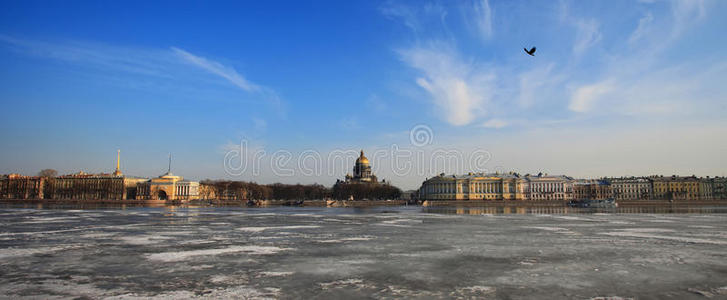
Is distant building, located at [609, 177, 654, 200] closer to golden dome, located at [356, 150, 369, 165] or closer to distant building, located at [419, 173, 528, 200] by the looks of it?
distant building, located at [419, 173, 528, 200]

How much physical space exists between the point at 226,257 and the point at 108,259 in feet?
11.4

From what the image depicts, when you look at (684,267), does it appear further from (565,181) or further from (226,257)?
(565,181)

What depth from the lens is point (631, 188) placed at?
129125mm

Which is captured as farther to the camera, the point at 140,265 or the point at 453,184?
the point at 453,184

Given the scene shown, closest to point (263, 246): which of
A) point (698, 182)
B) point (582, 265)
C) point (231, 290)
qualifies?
point (231, 290)

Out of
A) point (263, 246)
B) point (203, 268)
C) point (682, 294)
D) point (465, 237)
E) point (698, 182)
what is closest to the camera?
point (682, 294)

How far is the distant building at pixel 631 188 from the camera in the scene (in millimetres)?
127062

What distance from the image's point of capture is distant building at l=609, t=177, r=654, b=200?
12706 cm

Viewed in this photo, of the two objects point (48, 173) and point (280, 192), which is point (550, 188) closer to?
point (280, 192)

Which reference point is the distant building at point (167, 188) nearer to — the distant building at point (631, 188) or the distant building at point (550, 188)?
the distant building at point (550, 188)

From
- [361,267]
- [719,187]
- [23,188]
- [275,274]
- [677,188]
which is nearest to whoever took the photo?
[275,274]

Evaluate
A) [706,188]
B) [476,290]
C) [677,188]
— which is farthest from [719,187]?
[476,290]

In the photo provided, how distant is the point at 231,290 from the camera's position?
10.0m

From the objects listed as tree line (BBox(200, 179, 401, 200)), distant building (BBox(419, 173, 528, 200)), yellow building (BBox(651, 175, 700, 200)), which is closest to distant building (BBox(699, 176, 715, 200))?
yellow building (BBox(651, 175, 700, 200))
